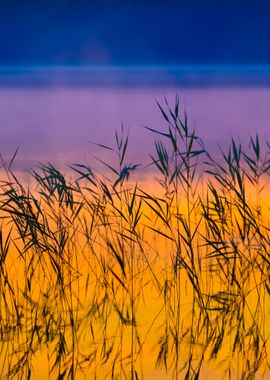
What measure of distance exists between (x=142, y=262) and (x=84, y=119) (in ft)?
1.96

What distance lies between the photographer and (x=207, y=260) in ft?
9.26

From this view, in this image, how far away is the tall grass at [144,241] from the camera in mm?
2713

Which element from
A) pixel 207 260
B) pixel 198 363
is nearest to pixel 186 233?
pixel 207 260

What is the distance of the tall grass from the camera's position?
8.90ft

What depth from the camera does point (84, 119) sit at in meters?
2.84

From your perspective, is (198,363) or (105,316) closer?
(198,363)

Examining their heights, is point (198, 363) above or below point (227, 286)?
below

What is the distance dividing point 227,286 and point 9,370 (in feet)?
2.90

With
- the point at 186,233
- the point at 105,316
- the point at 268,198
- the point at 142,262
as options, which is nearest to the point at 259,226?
the point at 268,198

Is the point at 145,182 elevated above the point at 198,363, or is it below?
above

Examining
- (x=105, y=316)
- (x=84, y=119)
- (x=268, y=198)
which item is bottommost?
(x=105, y=316)

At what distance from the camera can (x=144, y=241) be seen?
9.32ft

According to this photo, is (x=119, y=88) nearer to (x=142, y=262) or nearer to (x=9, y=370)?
(x=142, y=262)

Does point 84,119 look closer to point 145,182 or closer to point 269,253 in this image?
point 145,182
